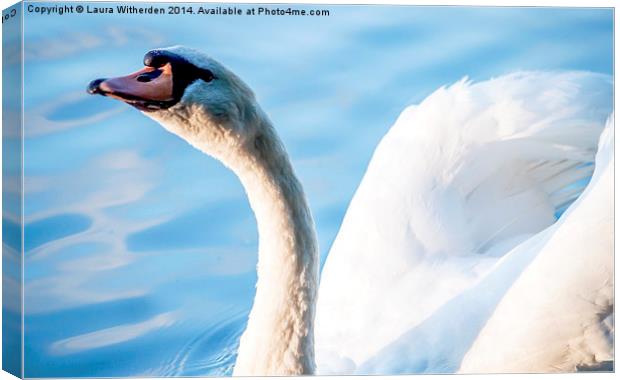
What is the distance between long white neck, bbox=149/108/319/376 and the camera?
204 inches

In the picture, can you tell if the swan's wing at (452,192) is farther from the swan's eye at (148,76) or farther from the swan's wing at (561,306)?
the swan's eye at (148,76)

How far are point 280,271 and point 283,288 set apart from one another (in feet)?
0.20

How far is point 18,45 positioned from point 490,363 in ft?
6.81

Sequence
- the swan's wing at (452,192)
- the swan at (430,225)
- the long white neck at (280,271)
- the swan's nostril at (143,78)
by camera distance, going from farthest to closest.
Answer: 1. the swan's wing at (452,192)
2. the long white neck at (280,271)
3. the swan at (430,225)
4. the swan's nostril at (143,78)

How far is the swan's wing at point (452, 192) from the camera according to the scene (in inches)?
241

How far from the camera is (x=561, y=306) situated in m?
5.61

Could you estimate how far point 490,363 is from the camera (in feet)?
18.6

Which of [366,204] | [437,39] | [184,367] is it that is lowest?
[184,367]

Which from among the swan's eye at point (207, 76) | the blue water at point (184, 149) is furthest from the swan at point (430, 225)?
the blue water at point (184, 149)

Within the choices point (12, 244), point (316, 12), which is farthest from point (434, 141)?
point (12, 244)

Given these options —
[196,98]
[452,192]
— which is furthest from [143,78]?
[452,192]

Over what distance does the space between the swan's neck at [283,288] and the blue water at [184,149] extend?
52 cm

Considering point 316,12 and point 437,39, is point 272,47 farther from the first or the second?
point 437,39

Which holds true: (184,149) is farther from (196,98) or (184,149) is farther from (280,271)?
(196,98)
